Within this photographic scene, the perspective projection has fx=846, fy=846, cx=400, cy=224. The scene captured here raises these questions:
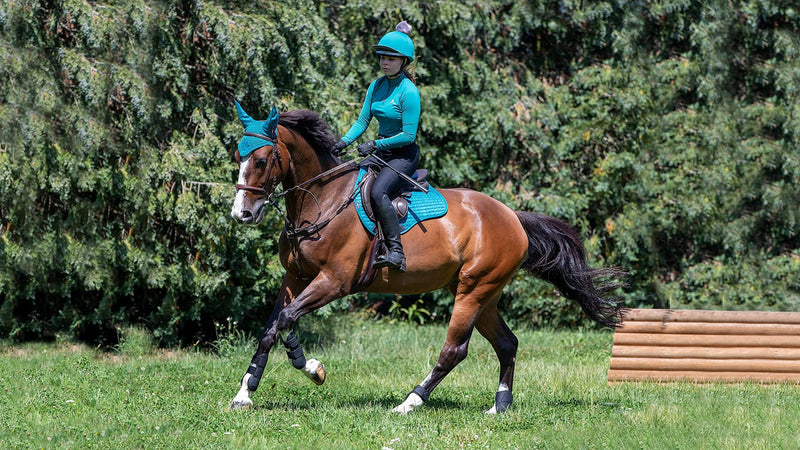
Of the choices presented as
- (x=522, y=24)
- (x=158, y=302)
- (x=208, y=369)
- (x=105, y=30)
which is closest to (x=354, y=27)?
(x=522, y=24)

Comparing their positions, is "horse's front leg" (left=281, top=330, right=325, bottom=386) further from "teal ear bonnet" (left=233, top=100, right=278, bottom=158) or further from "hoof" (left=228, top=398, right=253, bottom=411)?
"teal ear bonnet" (left=233, top=100, right=278, bottom=158)

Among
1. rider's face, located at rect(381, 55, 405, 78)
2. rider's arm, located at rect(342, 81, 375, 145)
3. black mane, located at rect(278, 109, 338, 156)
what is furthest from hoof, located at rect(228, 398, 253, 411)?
rider's face, located at rect(381, 55, 405, 78)

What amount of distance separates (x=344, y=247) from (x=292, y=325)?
853mm

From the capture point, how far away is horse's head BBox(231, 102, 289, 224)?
281 inches

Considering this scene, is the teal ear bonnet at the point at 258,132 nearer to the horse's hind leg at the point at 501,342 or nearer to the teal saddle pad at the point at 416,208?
the teal saddle pad at the point at 416,208

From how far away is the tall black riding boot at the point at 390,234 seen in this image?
7711 millimetres

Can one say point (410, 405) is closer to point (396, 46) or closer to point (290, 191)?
point (290, 191)

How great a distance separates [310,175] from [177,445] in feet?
8.80

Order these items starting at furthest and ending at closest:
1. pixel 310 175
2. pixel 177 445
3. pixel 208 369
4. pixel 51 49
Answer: pixel 51 49
pixel 208 369
pixel 310 175
pixel 177 445

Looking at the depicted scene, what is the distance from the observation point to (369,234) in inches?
310

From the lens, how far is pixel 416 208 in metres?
8.07

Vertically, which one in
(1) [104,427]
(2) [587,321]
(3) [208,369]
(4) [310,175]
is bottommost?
(2) [587,321]

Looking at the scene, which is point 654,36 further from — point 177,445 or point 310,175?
point 177,445

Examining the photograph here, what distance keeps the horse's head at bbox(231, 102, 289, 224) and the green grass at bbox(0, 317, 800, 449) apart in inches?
71.3
